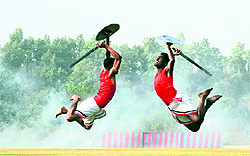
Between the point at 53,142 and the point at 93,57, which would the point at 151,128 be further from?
the point at 93,57

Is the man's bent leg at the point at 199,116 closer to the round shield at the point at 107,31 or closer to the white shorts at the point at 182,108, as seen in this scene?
the white shorts at the point at 182,108

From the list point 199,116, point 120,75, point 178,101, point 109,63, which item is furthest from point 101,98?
point 120,75

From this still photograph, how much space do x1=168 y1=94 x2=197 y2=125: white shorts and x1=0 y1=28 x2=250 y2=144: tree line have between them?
117 feet

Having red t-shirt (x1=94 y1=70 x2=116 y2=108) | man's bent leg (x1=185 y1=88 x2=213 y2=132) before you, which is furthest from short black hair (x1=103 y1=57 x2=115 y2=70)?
man's bent leg (x1=185 y1=88 x2=213 y2=132)

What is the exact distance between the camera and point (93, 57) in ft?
196

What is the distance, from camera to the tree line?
160 ft

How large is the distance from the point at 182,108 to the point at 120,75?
44.5 m

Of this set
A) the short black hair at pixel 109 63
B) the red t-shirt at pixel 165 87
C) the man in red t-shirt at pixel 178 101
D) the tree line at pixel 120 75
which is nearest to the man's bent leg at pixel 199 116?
the man in red t-shirt at pixel 178 101

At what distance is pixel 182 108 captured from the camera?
1182cm

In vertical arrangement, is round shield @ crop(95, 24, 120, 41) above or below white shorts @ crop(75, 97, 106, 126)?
above

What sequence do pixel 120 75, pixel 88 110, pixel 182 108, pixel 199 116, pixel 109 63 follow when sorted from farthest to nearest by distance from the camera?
pixel 120 75 < pixel 109 63 < pixel 88 110 < pixel 182 108 < pixel 199 116

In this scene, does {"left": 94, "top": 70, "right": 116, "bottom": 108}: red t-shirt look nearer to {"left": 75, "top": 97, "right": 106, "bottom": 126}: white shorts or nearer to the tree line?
{"left": 75, "top": 97, "right": 106, "bottom": 126}: white shorts

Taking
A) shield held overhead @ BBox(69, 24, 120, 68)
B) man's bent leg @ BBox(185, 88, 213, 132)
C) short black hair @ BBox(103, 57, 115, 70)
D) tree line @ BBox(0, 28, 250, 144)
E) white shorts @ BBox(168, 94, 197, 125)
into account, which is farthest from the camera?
tree line @ BBox(0, 28, 250, 144)

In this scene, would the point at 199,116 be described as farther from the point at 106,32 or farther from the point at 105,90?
the point at 106,32
